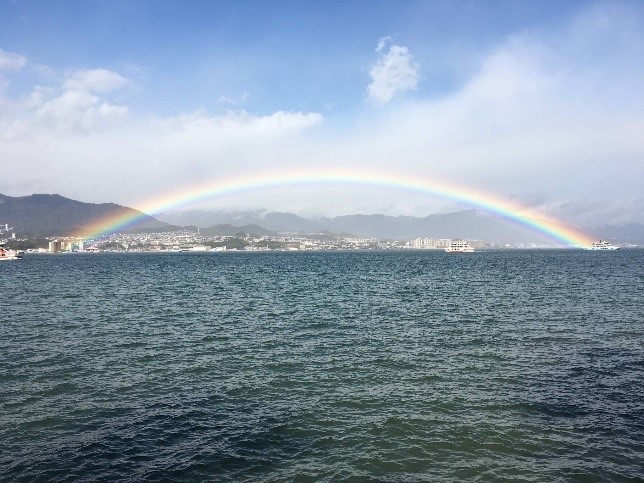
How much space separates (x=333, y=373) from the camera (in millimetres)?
25281

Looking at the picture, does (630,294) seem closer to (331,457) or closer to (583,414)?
(583,414)

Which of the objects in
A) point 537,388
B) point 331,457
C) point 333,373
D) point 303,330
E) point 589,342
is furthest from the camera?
point 303,330

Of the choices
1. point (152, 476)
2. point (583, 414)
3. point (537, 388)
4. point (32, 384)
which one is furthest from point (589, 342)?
point (32, 384)

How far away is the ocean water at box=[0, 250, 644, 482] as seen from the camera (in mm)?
15391

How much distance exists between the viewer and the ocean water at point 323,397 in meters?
15.4

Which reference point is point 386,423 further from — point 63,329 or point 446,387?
point 63,329

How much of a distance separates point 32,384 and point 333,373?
14.9 m

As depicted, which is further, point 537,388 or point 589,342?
point 589,342

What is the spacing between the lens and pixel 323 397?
70.6 feet

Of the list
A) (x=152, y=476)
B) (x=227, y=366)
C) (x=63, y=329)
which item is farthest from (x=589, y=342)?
(x=63, y=329)

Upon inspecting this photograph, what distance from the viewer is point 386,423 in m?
18.6

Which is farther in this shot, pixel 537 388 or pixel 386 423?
pixel 537 388

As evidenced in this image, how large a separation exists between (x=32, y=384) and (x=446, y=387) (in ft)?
66.0

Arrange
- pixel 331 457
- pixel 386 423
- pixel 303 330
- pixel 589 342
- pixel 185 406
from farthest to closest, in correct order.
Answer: pixel 303 330 → pixel 589 342 → pixel 185 406 → pixel 386 423 → pixel 331 457
